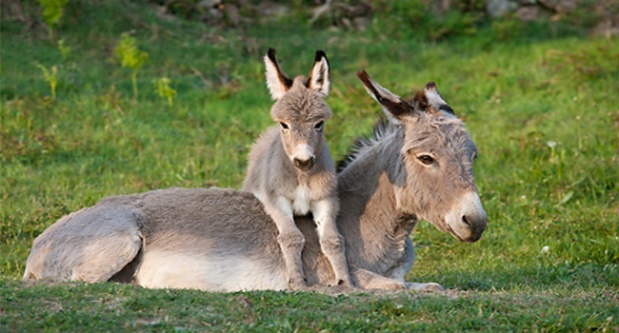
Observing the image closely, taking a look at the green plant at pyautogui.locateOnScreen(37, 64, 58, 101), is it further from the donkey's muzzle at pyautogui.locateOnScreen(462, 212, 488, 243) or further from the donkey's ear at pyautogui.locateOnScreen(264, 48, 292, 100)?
the donkey's muzzle at pyautogui.locateOnScreen(462, 212, 488, 243)

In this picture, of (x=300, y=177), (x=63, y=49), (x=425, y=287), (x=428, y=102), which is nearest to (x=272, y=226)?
(x=300, y=177)

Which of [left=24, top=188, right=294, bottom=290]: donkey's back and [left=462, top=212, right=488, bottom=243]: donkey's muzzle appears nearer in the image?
[left=462, top=212, right=488, bottom=243]: donkey's muzzle

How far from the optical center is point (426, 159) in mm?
8391

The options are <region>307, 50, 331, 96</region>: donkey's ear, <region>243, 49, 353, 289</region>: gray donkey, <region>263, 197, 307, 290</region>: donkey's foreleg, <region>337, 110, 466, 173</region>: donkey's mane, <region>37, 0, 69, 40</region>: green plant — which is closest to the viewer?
<region>243, 49, 353, 289</region>: gray donkey

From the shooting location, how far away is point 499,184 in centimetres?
1368

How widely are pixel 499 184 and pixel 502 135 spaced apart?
72.9 inches

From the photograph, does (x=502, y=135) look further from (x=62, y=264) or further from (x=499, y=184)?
(x=62, y=264)

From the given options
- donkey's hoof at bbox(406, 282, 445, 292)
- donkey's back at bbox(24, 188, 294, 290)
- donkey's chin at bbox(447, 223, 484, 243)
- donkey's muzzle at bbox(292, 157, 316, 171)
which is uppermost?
donkey's muzzle at bbox(292, 157, 316, 171)

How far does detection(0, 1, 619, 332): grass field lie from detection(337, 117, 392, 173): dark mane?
5.29ft

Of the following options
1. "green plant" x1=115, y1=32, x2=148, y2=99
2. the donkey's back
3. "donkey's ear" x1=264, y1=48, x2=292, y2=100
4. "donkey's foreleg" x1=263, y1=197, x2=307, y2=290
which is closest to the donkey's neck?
"donkey's foreleg" x1=263, y1=197, x2=307, y2=290

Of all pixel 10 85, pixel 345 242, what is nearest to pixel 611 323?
pixel 345 242

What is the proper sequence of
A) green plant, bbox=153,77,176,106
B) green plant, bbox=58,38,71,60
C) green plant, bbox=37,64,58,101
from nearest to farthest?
1. green plant, bbox=37,64,58,101
2. green plant, bbox=153,77,176,106
3. green plant, bbox=58,38,71,60

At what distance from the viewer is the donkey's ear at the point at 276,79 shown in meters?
8.52

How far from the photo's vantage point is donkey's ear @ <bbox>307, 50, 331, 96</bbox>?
8.48 m
